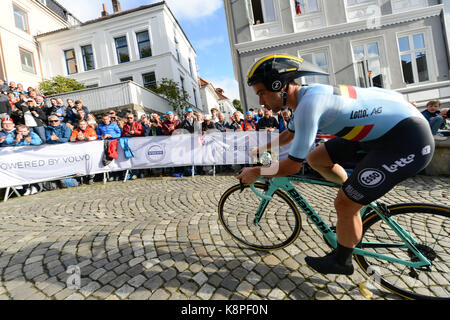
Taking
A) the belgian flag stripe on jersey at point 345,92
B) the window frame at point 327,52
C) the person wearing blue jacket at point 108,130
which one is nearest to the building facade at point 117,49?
the window frame at point 327,52

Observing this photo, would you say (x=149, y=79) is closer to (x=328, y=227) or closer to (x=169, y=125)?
(x=169, y=125)

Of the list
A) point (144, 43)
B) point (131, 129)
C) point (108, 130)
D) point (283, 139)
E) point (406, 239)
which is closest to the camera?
point (406, 239)

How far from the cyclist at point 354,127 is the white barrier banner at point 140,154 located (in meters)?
5.36

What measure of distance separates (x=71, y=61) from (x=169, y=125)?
22990 millimetres

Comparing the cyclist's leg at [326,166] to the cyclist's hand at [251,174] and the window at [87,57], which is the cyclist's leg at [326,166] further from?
the window at [87,57]

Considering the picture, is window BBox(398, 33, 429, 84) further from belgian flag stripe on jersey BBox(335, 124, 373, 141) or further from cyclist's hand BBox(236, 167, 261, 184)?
cyclist's hand BBox(236, 167, 261, 184)

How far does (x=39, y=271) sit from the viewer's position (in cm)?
262

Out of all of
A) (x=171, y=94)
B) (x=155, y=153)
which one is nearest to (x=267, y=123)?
(x=155, y=153)

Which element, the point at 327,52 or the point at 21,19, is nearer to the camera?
the point at 327,52

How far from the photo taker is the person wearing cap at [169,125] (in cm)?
800

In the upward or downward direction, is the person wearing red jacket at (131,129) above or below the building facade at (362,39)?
below

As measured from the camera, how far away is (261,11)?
42.1 ft

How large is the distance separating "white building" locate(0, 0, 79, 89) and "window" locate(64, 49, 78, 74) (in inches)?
94.8

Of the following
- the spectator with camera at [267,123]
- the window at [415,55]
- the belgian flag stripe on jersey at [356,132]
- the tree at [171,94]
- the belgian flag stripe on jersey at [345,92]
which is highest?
the tree at [171,94]
